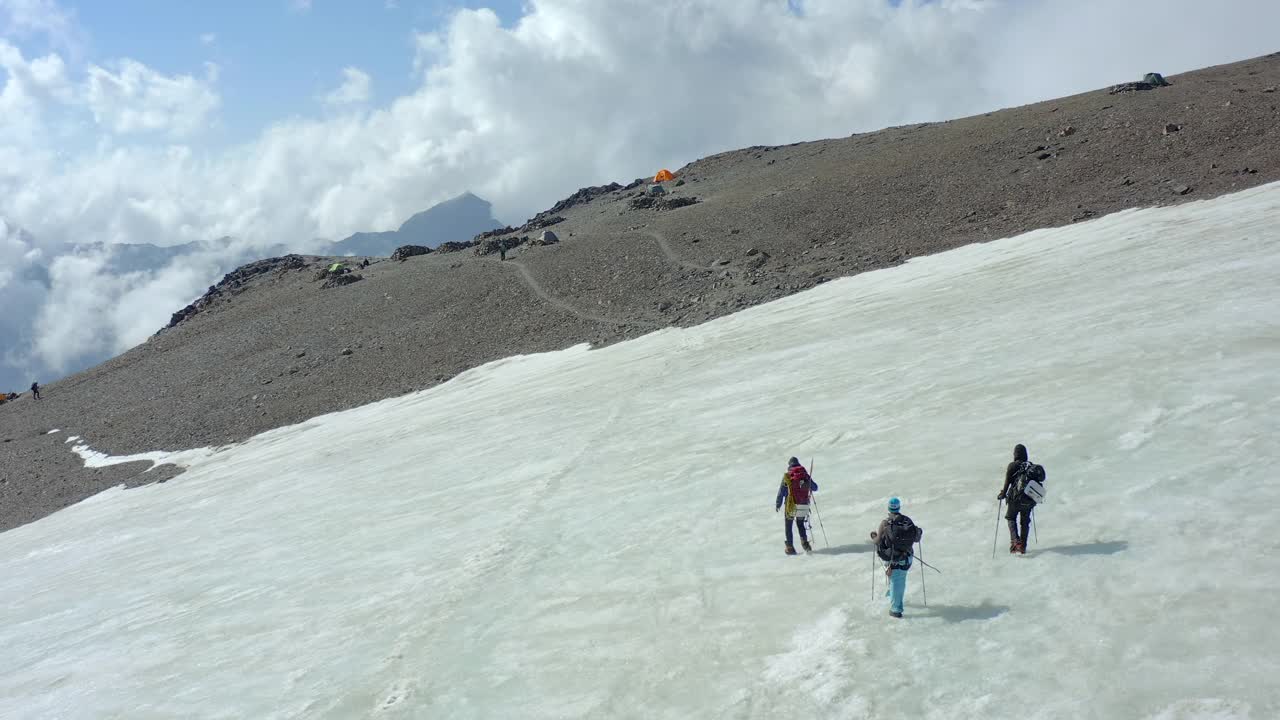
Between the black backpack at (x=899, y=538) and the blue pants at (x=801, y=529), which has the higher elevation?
the black backpack at (x=899, y=538)

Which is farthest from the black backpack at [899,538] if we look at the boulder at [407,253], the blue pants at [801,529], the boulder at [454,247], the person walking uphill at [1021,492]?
the boulder at [407,253]

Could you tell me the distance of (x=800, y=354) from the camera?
78.3 feet

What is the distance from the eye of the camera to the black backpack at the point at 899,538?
29.1 feet

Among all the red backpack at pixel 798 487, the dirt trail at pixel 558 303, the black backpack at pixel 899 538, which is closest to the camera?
the black backpack at pixel 899 538

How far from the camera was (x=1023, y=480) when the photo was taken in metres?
9.60

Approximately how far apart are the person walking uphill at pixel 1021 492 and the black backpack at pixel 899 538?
1.52 meters

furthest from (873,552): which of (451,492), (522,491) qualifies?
(451,492)

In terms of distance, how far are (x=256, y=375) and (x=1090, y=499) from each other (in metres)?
45.1

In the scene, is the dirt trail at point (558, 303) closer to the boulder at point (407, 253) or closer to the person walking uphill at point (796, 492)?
the boulder at point (407, 253)

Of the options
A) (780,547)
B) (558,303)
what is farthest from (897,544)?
(558,303)

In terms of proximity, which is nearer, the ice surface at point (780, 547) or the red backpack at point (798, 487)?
the ice surface at point (780, 547)

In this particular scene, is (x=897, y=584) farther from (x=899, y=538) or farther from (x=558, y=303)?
(x=558, y=303)

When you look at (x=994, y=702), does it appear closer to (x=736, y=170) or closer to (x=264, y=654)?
(x=264, y=654)

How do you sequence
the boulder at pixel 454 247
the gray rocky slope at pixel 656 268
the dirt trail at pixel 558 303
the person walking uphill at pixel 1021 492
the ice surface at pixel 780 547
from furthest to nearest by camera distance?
1. the boulder at pixel 454 247
2. the dirt trail at pixel 558 303
3. the gray rocky slope at pixel 656 268
4. the person walking uphill at pixel 1021 492
5. the ice surface at pixel 780 547
